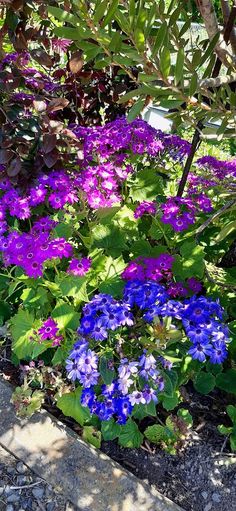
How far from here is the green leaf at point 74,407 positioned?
190cm

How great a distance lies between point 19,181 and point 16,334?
586 millimetres

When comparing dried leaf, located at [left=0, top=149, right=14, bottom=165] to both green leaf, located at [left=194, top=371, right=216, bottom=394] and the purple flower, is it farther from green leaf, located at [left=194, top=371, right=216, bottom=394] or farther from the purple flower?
green leaf, located at [left=194, top=371, right=216, bottom=394]

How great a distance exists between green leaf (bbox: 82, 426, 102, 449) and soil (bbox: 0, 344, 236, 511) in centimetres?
6

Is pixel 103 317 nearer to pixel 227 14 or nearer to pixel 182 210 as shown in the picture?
pixel 182 210

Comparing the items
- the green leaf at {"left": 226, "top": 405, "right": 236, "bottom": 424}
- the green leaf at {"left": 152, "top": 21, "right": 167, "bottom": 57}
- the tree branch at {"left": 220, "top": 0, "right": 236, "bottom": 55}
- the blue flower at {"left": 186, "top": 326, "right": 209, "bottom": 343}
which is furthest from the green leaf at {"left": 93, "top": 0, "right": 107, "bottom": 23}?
the green leaf at {"left": 226, "top": 405, "right": 236, "bottom": 424}

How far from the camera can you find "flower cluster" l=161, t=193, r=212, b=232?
6.29ft

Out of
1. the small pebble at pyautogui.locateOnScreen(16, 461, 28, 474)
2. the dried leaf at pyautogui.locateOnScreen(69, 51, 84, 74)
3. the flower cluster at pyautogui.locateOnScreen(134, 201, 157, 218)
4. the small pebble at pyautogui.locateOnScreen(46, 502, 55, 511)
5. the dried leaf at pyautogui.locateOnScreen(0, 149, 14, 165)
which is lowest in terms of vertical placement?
the small pebble at pyautogui.locateOnScreen(16, 461, 28, 474)

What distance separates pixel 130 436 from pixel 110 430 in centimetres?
7

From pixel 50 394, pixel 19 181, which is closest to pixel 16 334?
pixel 50 394

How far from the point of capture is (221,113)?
166 centimetres

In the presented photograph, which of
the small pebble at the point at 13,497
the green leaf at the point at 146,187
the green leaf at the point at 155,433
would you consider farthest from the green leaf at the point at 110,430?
the green leaf at the point at 146,187

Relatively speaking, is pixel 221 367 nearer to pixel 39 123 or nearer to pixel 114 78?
pixel 39 123

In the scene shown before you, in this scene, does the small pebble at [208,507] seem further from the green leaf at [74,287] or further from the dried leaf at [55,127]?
the dried leaf at [55,127]

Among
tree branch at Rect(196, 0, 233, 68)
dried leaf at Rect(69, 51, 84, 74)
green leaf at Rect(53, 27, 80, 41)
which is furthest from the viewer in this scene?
dried leaf at Rect(69, 51, 84, 74)
